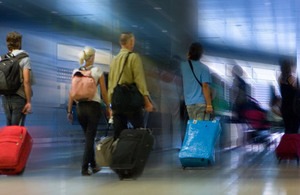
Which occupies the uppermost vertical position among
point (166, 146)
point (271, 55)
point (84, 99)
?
point (271, 55)

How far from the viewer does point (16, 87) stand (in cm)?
664

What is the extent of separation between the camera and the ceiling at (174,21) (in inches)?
411

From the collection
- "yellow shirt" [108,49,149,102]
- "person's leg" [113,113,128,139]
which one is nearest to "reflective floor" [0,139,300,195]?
"person's leg" [113,113,128,139]

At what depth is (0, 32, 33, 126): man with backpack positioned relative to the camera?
21.7ft

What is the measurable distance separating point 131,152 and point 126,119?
498 mm

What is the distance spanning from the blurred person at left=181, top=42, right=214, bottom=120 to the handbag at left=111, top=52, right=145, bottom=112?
1340 millimetres

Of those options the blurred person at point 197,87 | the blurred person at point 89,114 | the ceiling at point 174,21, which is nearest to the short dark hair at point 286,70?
the ceiling at point 174,21

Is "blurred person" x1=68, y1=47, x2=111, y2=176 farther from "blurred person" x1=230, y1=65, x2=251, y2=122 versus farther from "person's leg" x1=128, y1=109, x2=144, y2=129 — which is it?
"blurred person" x1=230, y1=65, x2=251, y2=122

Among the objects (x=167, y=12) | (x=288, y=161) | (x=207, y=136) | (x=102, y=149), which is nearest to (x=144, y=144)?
(x=102, y=149)

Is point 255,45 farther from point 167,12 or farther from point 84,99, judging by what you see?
point 84,99

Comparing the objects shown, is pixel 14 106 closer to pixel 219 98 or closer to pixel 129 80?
pixel 129 80

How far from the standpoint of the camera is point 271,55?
14406mm

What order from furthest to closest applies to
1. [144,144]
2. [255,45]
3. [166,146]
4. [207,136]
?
[255,45]
[166,146]
[207,136]
[144,144]

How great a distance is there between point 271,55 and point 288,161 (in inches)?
244
